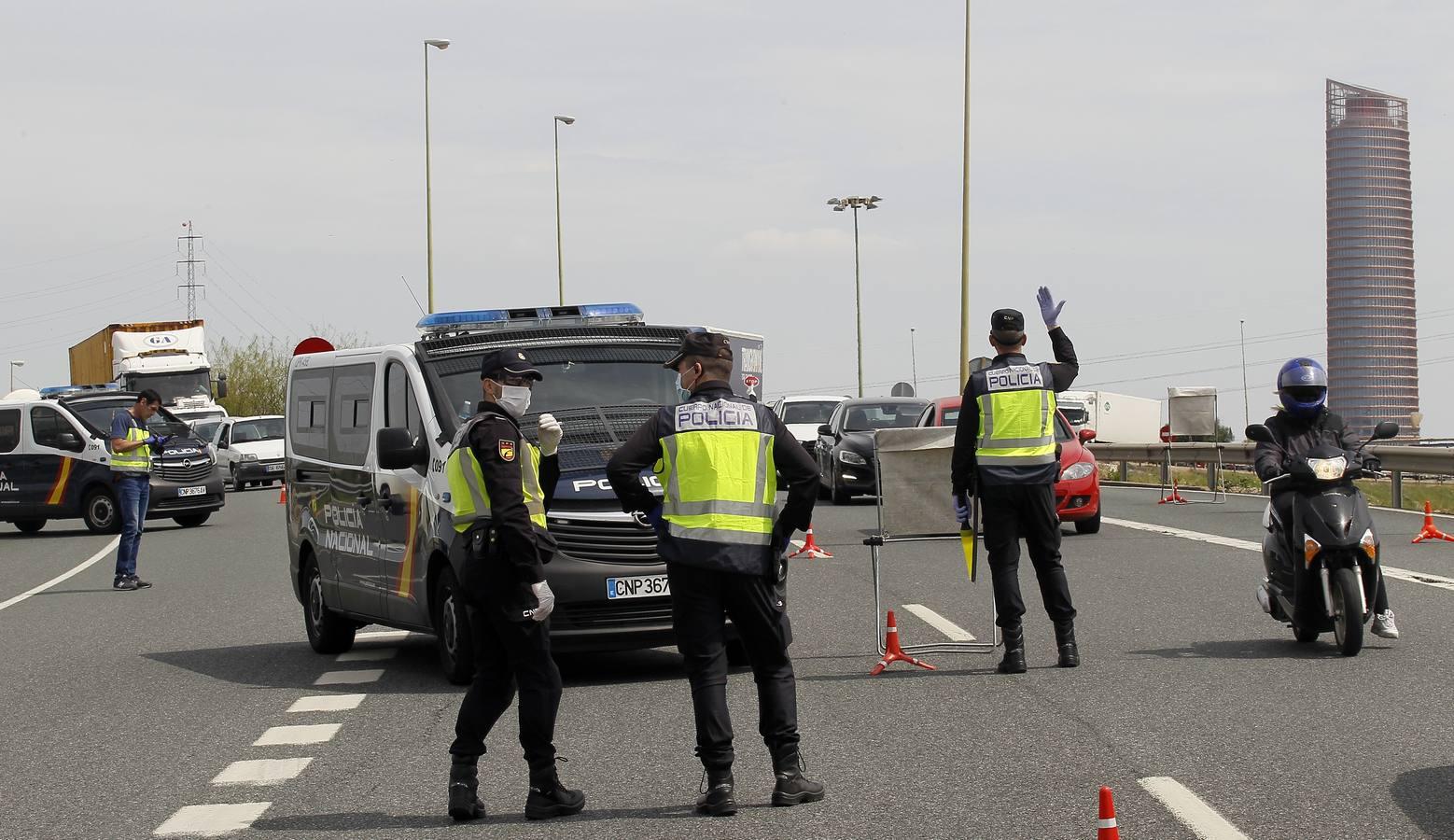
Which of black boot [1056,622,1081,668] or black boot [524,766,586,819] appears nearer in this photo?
black boot [524,766,586,819]

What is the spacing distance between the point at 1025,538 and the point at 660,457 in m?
3.68

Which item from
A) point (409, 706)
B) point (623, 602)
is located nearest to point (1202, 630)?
point (623, 602)

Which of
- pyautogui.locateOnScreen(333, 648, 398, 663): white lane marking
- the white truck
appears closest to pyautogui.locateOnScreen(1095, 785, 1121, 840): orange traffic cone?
pyautogui.locateOnScreen(333, 648, 398, 663): white lane marking

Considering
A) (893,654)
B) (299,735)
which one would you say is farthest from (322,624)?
(893,654)

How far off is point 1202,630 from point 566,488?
14.0 feet

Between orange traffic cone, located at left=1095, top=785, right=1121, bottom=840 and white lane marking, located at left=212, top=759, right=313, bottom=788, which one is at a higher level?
orange traffic cone, located at left=1095, top=785, right=1121, bottom=840

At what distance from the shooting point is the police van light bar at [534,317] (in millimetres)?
12062

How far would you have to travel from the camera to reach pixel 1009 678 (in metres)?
9.73

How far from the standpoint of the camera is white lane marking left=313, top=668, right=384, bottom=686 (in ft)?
34.6

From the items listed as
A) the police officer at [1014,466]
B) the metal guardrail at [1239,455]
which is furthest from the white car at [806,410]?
the police officer at [1014,466]

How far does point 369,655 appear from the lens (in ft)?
39.2

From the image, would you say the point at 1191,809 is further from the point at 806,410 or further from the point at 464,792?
the point at 806,410

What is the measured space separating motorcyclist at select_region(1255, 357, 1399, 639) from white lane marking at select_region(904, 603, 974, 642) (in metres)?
2.10

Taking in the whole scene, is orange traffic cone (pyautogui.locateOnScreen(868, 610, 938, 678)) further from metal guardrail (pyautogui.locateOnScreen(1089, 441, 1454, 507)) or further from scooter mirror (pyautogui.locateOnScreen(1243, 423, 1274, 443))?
metal guardrail (pyautogui.locateOnScreen(1089, 441, 1454, 507))
